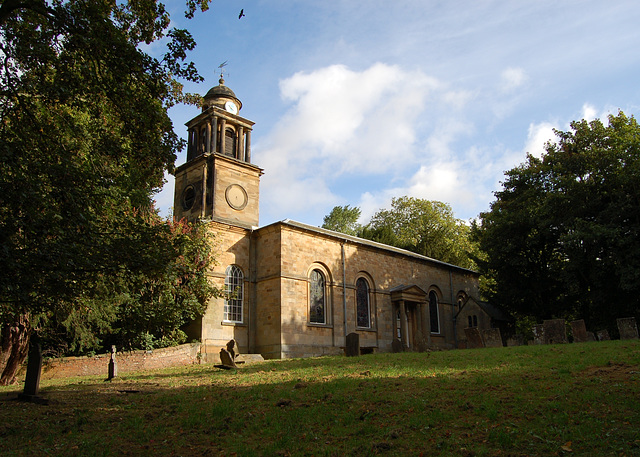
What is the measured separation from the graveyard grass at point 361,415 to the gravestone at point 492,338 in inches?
363

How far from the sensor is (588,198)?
92.1ft

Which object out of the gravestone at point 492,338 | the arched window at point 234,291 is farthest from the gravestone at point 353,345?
the arched window at point 234,291

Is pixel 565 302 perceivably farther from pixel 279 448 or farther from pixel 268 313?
pixel 279 448

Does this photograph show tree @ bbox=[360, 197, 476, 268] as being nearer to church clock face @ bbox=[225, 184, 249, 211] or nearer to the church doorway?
the church doorway

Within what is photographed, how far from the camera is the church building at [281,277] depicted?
25.8 metres

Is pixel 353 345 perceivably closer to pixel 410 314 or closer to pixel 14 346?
pixel 14 346

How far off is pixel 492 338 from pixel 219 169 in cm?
1774

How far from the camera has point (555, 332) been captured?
20484mm

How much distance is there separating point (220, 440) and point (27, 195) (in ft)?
16.1

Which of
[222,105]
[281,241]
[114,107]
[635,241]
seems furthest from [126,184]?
[635,241]

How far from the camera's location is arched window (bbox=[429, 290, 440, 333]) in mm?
35750

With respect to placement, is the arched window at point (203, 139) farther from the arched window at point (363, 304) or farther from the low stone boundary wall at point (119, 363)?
the low stone boundary wall at point (119, 363)

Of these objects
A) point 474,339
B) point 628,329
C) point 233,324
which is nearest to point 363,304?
point 233,324

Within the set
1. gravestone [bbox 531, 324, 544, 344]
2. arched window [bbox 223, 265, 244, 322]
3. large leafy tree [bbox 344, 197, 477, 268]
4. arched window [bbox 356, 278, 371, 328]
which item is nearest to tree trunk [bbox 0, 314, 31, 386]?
arched window [bbox 223, 265, 244, 322]
